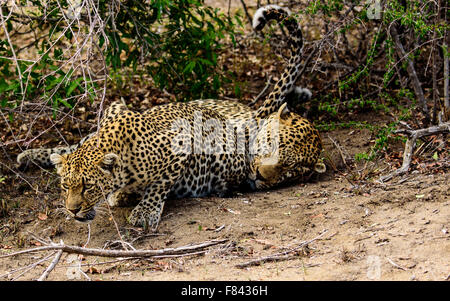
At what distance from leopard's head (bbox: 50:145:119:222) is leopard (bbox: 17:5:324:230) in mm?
10

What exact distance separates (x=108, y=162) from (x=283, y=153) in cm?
251

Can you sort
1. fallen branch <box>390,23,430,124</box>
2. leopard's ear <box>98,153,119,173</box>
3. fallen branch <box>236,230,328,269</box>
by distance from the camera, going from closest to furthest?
1. fallen branch <box>236,230,328,269</box>
2. leopard's ear <box>98,153,119,173</box>
3. fallen branch <box>390,23,430,124</box>

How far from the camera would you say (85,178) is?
20.4ft

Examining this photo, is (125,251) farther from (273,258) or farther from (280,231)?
(280,231)

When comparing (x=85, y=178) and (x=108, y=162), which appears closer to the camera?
(x=85, y=178)

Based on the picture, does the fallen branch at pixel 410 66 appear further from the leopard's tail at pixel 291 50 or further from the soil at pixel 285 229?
the leopard's tail at pixel 291 50

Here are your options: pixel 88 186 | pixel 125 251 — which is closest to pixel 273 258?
pixel 125 251

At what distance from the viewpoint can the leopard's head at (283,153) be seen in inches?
309

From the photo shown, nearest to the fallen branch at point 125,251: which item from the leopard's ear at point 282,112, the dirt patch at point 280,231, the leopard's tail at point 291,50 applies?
the dirt patch at point 280,231

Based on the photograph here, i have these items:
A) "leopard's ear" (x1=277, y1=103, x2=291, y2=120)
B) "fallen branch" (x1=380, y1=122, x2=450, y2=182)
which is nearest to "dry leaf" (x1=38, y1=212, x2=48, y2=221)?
"leopard's ear" (x1=277, y1=103, x2=291, y2=120)

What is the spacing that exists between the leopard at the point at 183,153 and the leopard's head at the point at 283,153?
0.01 metres

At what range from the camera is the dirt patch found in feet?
16.8

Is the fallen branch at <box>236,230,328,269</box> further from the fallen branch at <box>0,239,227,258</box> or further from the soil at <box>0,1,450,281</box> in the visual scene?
the fallen branch at <box>0,239,227,258</box>
